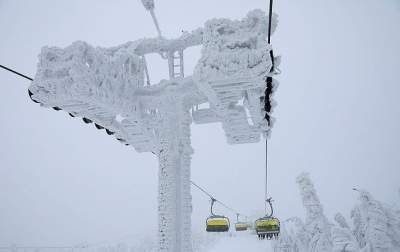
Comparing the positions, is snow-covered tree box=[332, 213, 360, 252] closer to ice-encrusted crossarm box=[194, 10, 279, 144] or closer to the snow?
ice-encrusted crossarm box=[194, 10, 279, 144]

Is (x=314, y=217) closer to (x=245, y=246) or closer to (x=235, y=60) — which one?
(x=235, y=60)

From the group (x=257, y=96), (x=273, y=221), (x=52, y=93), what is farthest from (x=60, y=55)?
(x=273, y=221)

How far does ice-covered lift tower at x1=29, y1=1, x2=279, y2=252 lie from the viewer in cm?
575

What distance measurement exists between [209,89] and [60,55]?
3.43m

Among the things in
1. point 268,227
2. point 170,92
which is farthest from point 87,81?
point 268,227

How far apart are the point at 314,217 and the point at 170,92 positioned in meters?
12.1

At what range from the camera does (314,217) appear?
16250 millimetres

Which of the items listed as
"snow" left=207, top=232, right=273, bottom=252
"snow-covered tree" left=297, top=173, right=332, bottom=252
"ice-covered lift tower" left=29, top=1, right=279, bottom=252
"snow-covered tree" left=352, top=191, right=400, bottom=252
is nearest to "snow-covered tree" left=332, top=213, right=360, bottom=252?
"snow-covered tree" left=352, top=191, right=400, bottom=252

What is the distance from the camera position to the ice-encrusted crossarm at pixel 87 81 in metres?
6.37

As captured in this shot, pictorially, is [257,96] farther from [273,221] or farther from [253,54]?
[273,221]

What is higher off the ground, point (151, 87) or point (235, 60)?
point (151, 87)

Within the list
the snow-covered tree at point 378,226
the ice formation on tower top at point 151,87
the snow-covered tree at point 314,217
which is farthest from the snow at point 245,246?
the ice formation on tower top at point 151,87

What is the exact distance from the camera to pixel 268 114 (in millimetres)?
7578

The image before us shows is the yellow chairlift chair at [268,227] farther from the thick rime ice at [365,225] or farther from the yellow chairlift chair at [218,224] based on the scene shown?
the yellow chairlift chair at [218,224]
